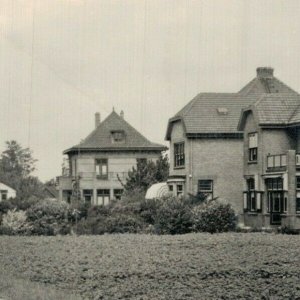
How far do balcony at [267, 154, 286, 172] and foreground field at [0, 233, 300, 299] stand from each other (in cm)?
2385

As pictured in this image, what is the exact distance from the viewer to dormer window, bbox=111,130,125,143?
71.2 meters

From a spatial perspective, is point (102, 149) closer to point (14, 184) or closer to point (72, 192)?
point (72, 192)

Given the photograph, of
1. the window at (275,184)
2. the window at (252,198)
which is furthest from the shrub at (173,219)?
the window at (252,198)

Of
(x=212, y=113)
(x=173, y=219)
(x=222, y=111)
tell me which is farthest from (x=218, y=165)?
(x=173, y=219)

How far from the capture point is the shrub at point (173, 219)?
31.0 meters

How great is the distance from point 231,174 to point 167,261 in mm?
35802

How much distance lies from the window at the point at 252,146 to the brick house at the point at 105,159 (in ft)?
74.6

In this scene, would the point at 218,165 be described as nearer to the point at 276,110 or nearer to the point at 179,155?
the point at 179,155

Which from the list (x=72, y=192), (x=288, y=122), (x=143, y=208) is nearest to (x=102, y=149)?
(x=72, y=192)

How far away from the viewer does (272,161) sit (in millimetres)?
43938

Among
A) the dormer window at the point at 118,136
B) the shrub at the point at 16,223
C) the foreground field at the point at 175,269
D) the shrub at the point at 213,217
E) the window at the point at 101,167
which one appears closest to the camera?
the foreground field at the point at 175,269

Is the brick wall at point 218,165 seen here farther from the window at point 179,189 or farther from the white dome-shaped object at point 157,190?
the white dome-shaped object at point 157,190

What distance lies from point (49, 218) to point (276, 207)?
49.7 feet

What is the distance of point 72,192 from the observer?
67.2m
